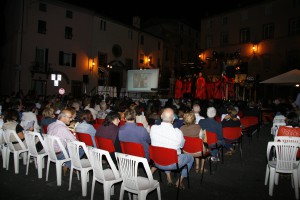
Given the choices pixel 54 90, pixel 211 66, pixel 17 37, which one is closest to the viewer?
pixel 17 37

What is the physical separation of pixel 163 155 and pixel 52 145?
6.77 ft

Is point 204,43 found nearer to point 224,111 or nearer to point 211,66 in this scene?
point 211,66

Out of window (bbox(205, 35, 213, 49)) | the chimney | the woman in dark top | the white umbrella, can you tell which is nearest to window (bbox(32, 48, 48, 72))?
the chimney

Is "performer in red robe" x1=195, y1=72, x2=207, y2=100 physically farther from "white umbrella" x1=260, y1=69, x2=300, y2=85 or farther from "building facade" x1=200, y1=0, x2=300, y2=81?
"white umbrella" x1=260, y1=69, x2=300, y2=85

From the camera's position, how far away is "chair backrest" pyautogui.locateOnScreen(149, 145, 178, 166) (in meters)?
4.18

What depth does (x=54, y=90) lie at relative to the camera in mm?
24906

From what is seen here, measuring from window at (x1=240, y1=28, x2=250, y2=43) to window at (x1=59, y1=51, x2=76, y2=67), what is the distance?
17373mm

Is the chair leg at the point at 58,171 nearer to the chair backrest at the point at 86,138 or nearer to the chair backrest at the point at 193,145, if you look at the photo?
the chair backrest at the point at 86,138

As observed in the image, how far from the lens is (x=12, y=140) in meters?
5.66

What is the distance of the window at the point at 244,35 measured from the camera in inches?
1081

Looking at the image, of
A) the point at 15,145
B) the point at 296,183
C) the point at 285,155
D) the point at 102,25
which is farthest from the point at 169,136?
the point at 102,25

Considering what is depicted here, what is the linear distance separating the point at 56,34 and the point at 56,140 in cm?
2255

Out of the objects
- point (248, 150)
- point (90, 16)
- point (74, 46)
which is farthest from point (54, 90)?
point (248, 150)

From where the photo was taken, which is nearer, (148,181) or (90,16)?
(148,181)
